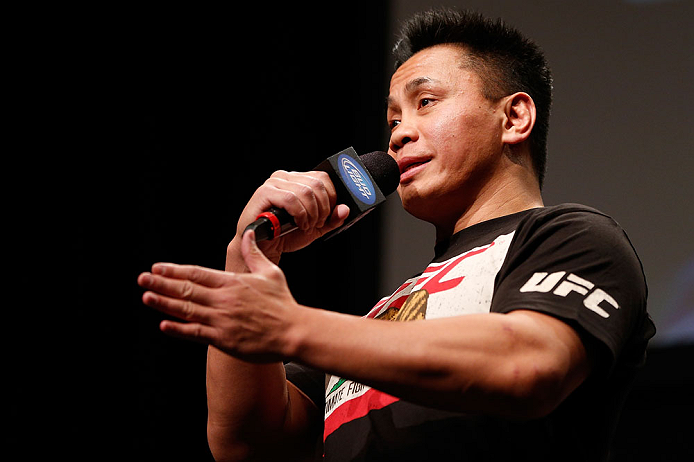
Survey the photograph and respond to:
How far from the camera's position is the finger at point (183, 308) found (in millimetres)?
794

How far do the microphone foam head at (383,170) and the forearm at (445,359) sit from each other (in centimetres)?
54

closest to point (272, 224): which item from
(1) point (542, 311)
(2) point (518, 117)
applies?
(1) point (542, 311)

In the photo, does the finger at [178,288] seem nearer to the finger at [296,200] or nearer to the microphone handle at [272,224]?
the microphone handle at [272,224]

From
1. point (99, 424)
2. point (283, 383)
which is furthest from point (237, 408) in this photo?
point (99, 424)

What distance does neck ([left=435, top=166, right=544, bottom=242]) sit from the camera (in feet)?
4.51

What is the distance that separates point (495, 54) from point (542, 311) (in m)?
0.86

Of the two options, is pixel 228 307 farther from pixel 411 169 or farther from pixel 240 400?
pixel 411 169

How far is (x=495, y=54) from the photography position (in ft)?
5.16

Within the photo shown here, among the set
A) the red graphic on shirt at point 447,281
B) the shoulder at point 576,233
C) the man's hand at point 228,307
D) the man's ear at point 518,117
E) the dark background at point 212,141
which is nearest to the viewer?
the man's hand at point 228,307

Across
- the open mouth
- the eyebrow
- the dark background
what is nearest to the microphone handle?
the open mouth

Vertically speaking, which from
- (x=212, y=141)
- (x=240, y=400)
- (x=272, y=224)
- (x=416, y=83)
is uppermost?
(x=416, y=83)

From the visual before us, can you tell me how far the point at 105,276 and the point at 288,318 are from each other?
1861 mm

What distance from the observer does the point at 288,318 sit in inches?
31.4

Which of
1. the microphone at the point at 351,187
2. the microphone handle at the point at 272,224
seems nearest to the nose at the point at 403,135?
the microphone at the point at 351,187
